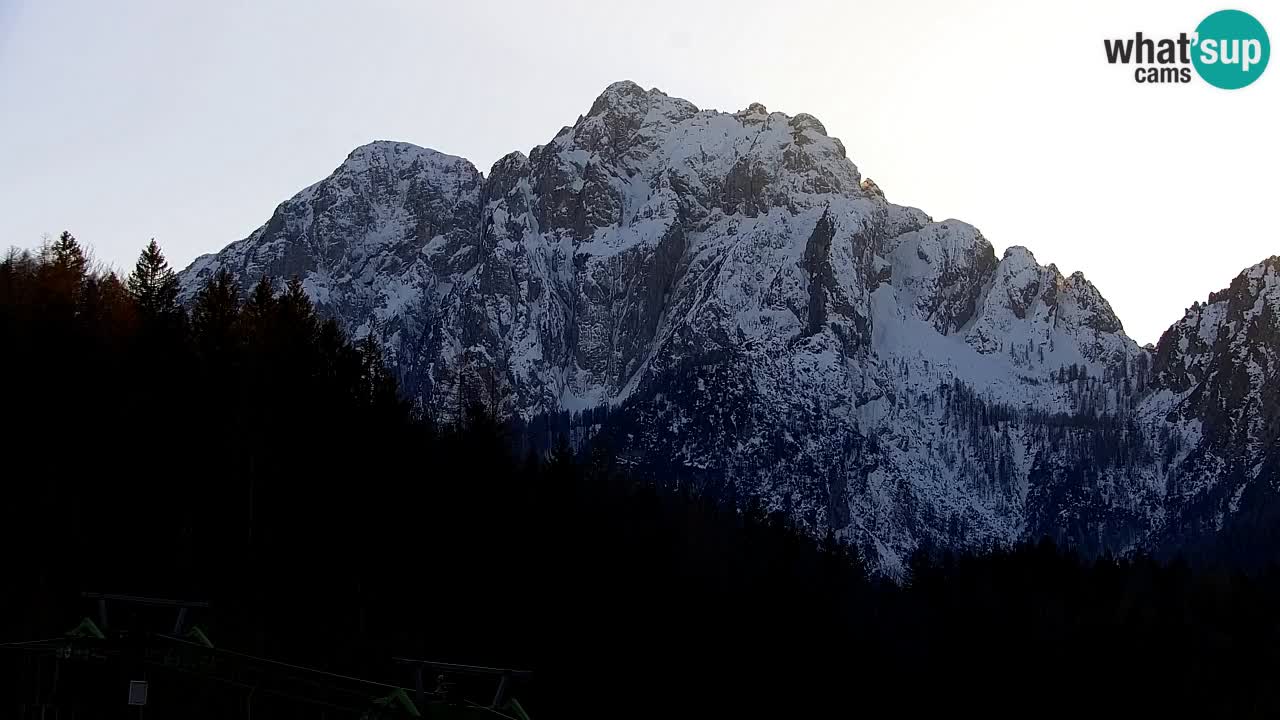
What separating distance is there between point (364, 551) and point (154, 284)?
14524 millimetres

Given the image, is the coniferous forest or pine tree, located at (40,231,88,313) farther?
pine tree, located at (40,231,88,313)

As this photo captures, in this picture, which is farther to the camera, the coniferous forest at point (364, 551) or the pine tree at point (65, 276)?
the pine tree at point (65, 276)

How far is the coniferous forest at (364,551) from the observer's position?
2106 inches

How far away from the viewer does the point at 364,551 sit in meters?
64.4

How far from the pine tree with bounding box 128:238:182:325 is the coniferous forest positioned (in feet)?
0.41

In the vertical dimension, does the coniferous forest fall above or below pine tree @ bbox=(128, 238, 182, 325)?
below

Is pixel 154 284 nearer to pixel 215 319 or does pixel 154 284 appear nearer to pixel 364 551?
pixel 215 319

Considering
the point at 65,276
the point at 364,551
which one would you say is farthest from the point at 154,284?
the point at 364,551

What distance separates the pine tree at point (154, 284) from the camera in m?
67.2

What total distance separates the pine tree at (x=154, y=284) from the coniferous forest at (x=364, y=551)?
0.41 ft

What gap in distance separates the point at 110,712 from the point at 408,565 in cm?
3236

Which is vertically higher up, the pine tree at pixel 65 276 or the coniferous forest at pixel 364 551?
Result: the pine tree at pixel 65 276

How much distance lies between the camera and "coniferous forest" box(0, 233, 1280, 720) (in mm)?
53500

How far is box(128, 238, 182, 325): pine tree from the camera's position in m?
67.2
